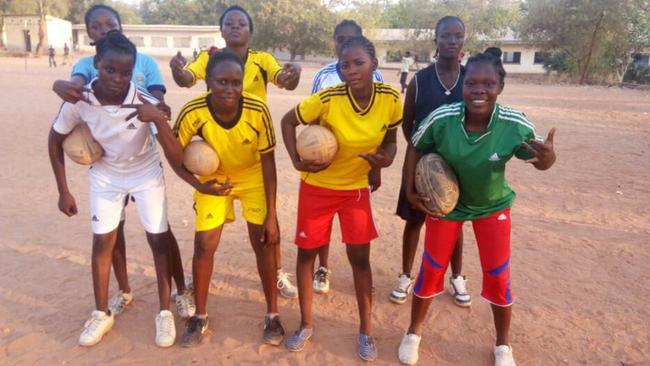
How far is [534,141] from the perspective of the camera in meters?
3.01

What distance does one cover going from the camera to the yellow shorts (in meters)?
3.53

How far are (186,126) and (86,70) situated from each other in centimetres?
109

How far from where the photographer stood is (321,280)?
177 inches

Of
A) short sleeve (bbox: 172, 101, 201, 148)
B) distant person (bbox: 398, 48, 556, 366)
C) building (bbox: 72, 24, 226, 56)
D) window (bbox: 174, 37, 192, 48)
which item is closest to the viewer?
distant person (bbox: 398, 48, 556, 366)

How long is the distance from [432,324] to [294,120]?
6.28ft

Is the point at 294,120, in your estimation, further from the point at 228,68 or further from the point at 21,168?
the point at 21,168

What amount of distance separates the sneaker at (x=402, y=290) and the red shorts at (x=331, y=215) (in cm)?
103

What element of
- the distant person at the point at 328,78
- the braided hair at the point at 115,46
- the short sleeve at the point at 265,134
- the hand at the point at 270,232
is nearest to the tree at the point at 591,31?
the distant person at the point at 328,78

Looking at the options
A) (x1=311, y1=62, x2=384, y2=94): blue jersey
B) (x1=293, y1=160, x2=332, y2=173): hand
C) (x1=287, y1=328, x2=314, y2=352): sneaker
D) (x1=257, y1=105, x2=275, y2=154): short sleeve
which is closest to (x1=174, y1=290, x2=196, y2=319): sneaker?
(x1=287, y1=328, x2=314, y2=352): sneaker

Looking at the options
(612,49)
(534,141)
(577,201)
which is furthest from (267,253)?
(612,49)

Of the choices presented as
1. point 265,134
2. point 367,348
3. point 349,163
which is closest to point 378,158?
point 349,163

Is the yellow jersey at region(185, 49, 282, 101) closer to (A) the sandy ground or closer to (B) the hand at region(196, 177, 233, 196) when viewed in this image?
(B) the hand at region(196, 177, 233, 196)

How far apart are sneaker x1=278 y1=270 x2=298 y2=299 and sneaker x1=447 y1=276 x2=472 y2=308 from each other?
135 cm

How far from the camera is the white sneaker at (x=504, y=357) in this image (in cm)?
336
